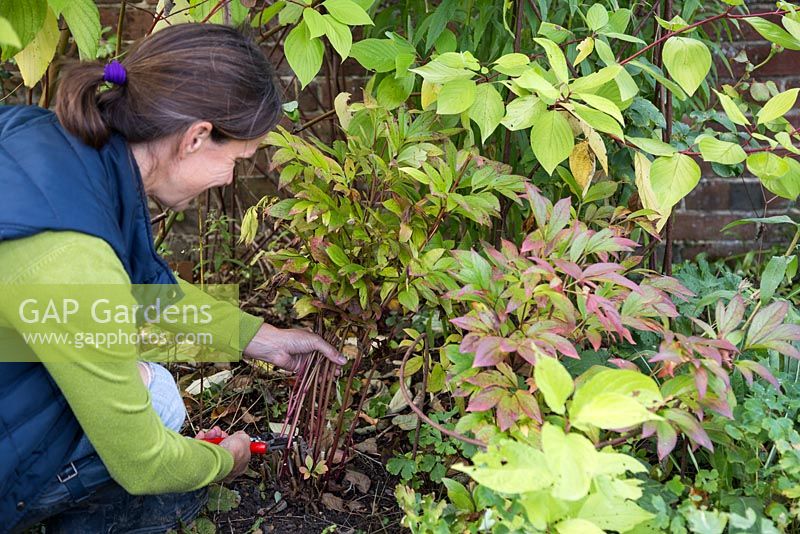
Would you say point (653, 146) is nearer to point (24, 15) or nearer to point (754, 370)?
point (754, 370)

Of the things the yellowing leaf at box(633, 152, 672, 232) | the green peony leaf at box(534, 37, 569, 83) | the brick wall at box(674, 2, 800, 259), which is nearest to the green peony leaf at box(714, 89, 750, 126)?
the yellowing leaf at box(633, 152, 672, 232)

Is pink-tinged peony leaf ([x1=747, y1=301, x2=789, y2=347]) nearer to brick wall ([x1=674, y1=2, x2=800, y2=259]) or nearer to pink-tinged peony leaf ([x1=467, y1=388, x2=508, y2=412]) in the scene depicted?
pink-tinged peony leaf ([x1=467, y1=388, x2=508, y2=412])

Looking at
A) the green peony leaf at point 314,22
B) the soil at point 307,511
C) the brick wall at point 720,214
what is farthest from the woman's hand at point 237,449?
the brick wall at point 720,214

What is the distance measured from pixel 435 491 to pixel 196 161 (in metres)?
0.89

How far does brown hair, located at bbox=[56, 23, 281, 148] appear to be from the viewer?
4.52ft

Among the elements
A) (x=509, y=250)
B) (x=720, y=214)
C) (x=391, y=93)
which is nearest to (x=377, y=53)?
(x=391, y=93)

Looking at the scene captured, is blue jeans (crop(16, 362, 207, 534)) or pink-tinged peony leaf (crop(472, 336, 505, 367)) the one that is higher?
pink-tinged peony leaf (crop(472, 336, 505, 367))

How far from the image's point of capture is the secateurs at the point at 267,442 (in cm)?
176

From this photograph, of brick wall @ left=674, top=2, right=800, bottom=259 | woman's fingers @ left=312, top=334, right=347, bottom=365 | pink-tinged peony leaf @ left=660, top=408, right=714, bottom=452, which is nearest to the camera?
pink-tinged peony leaf @ left=660, top=408, right=714, bottom=452

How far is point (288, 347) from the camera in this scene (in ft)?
5.92

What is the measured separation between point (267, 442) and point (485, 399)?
0.73 metres

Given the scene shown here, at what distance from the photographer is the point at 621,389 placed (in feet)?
3.60

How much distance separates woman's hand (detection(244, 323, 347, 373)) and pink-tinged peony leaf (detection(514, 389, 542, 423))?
22.5 inches

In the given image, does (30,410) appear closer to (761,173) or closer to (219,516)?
(219,516)
